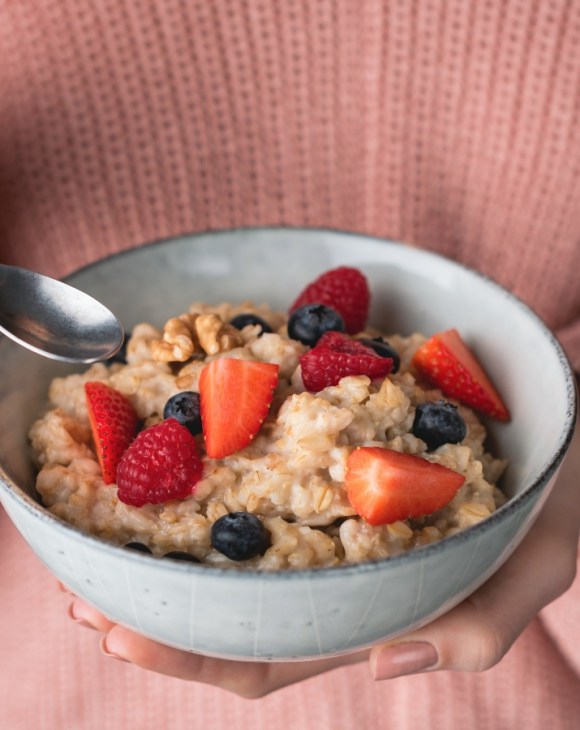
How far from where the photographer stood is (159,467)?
87 centimetres

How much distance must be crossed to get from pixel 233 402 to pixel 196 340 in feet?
0.60

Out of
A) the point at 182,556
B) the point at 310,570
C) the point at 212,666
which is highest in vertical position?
the point at 310,570

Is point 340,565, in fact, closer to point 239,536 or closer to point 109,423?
point 239,536

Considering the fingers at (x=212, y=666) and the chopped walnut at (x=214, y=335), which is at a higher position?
the chopped walnut at (x=214, y=335)

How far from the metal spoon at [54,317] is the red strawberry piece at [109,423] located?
0.17 feet

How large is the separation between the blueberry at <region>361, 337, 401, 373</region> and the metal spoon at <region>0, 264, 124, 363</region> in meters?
0.31

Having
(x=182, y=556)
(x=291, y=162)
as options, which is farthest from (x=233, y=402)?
(x=291, y=162)

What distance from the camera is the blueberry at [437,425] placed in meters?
0.93

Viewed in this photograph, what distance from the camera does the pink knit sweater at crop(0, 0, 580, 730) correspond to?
4.15ft

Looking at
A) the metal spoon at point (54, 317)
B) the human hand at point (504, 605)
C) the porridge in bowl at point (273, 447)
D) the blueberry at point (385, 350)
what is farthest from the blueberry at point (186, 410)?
the human hand at point (504, 605)

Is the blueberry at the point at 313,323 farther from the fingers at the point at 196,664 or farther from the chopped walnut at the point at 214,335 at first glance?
the fingers at the point at 196,664

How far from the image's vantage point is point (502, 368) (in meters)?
1.09

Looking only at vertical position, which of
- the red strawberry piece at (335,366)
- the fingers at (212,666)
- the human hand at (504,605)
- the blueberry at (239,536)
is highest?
the red strawberry piece at (335,366)

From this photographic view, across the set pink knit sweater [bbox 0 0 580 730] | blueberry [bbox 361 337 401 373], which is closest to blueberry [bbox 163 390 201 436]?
blueberry [bbox 361 337 401 373]
